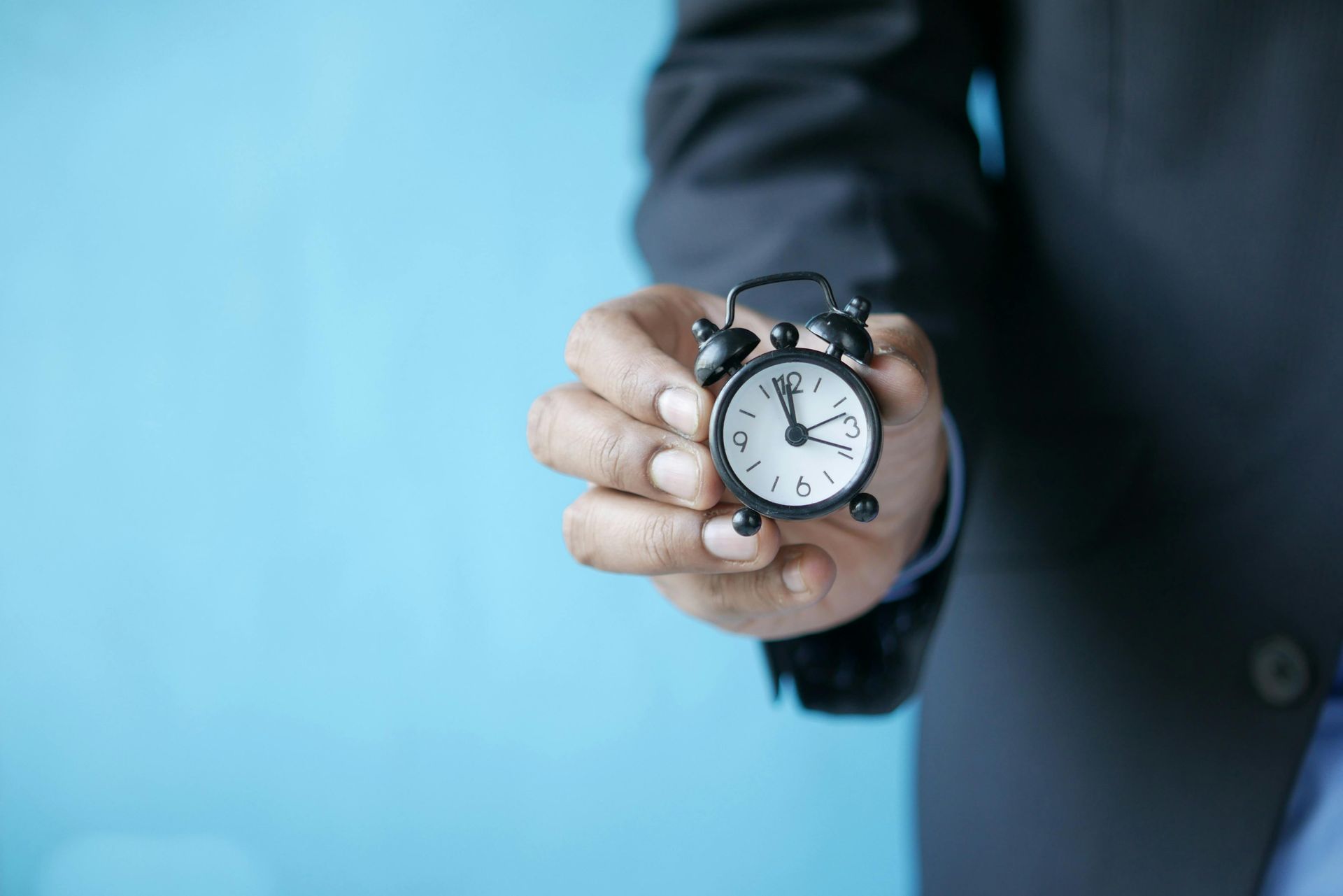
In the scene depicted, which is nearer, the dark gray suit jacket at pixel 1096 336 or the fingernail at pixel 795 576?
the fingernail at pixel 795 576

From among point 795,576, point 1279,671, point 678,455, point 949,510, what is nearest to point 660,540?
point 678,455

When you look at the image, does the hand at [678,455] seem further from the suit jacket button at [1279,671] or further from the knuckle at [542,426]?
the suit jacket button at [1279,671]

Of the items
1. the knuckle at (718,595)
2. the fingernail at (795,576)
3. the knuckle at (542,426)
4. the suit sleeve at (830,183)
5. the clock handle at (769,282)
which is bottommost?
the fingernail at (795,576)

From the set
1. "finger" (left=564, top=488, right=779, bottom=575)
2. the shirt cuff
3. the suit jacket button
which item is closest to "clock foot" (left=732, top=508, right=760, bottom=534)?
"finger" (left=564, top=488, right=779, bottom=575)

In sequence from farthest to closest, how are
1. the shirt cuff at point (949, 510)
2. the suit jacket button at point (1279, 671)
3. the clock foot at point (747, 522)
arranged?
the shirt cuff at point (949, 510)
the suit jacket button at point (1279, 671)
the clock foot at point (747, 522)

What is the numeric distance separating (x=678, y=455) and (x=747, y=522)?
0.13 meters

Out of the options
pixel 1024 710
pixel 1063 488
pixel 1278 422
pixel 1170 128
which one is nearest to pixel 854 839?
pixel 1024 710

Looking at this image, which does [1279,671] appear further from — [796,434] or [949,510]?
[796,434]

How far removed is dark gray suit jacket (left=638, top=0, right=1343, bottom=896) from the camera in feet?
5.46

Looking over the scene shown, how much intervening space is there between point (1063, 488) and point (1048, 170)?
63 cm

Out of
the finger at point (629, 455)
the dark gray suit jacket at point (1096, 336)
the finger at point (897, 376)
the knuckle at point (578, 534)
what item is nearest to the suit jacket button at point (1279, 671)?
the dark gray suit jacket at point (1096, 336)

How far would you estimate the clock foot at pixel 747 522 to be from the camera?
125 cm

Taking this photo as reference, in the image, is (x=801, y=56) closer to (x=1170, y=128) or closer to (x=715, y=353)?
(x=1170, y=128)

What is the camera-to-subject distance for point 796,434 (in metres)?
1.36
